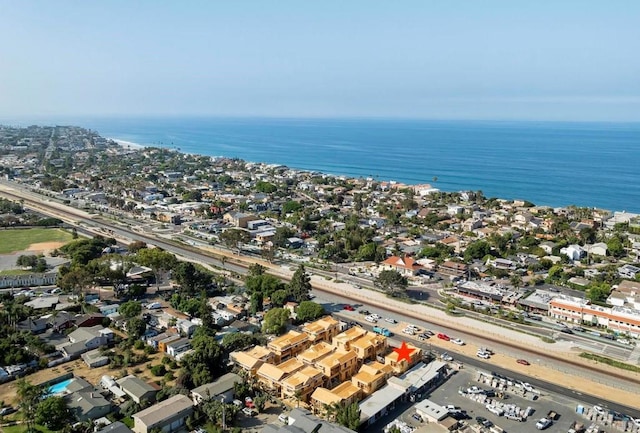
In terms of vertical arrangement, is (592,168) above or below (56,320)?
above

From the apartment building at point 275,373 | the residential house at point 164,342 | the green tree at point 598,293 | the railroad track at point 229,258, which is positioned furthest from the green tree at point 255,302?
the green tree at point 598,293

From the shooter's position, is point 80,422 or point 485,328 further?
point 485,328

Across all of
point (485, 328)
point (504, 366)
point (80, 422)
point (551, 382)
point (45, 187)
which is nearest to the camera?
point (80, 422)

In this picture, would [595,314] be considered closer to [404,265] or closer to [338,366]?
[404,265]

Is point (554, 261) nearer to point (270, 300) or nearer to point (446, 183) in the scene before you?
point (270, 300)

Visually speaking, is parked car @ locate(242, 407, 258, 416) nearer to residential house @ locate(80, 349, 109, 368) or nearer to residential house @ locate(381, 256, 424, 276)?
residential house @ locate(80, 349, 109, 368)

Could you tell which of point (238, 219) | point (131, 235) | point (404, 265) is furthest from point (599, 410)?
point (131, 235)

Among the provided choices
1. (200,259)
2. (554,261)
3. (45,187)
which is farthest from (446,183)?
(45,187)
